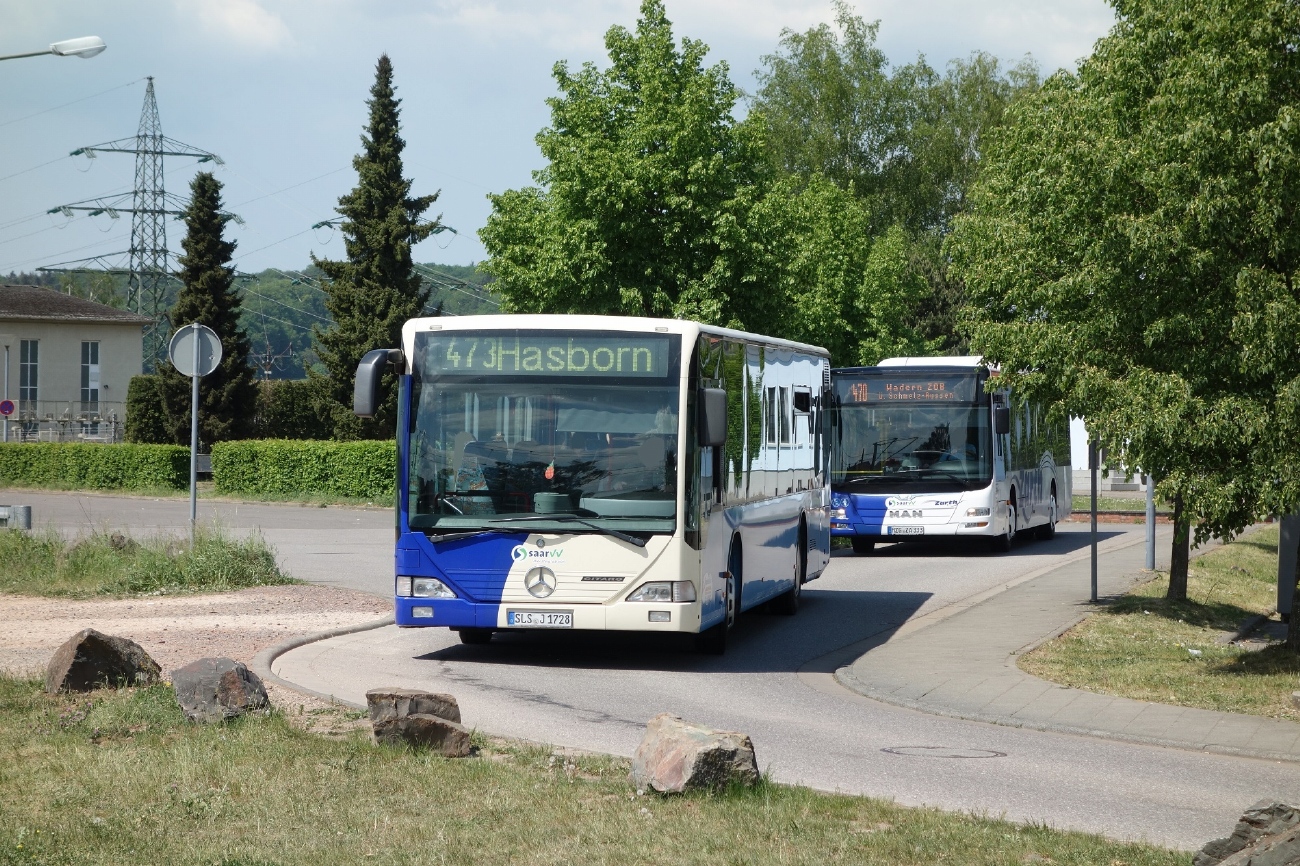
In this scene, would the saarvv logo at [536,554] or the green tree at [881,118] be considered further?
the green tree at [881,118]

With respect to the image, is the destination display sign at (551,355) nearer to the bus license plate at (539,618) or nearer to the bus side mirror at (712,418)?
the bus side mirror at (712,418)

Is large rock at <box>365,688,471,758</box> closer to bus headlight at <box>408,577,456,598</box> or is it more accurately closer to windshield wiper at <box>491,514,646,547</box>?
windshield wiper at <box>491,514,646,547</box>

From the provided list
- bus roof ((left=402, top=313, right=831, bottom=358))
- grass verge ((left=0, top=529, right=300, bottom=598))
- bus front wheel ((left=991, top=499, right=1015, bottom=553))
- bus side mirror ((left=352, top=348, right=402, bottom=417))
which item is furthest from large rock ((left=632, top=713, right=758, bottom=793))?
bus front wheel ((left=991, top=499, right=1015, bottom=553))

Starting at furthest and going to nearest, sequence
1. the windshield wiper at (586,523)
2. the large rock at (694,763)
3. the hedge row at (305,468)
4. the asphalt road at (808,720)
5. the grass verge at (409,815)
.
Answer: the hedge row at (305,468) < the windshield wiper at (586,523) < the asphalt road at (808,720) < the large rock at (694,763) < the grass verge at (409,815)

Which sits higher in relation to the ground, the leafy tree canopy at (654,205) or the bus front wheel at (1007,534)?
the leafy tree canopy at (654,205)

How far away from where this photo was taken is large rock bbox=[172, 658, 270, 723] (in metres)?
9.29

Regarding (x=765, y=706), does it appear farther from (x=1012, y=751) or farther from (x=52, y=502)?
(x=52, y=502)

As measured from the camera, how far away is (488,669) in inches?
514

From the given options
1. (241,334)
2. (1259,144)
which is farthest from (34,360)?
(1259,144)

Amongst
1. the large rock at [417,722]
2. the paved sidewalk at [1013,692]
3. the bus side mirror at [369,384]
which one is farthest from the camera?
the bus side mirror at [369,384]

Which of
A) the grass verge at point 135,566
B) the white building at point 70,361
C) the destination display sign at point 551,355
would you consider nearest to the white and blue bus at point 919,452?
the grass verge at point 135,566

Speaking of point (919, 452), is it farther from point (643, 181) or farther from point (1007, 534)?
point (643, 181)

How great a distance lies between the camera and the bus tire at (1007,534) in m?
27.3

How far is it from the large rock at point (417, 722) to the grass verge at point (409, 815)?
0.13 m
